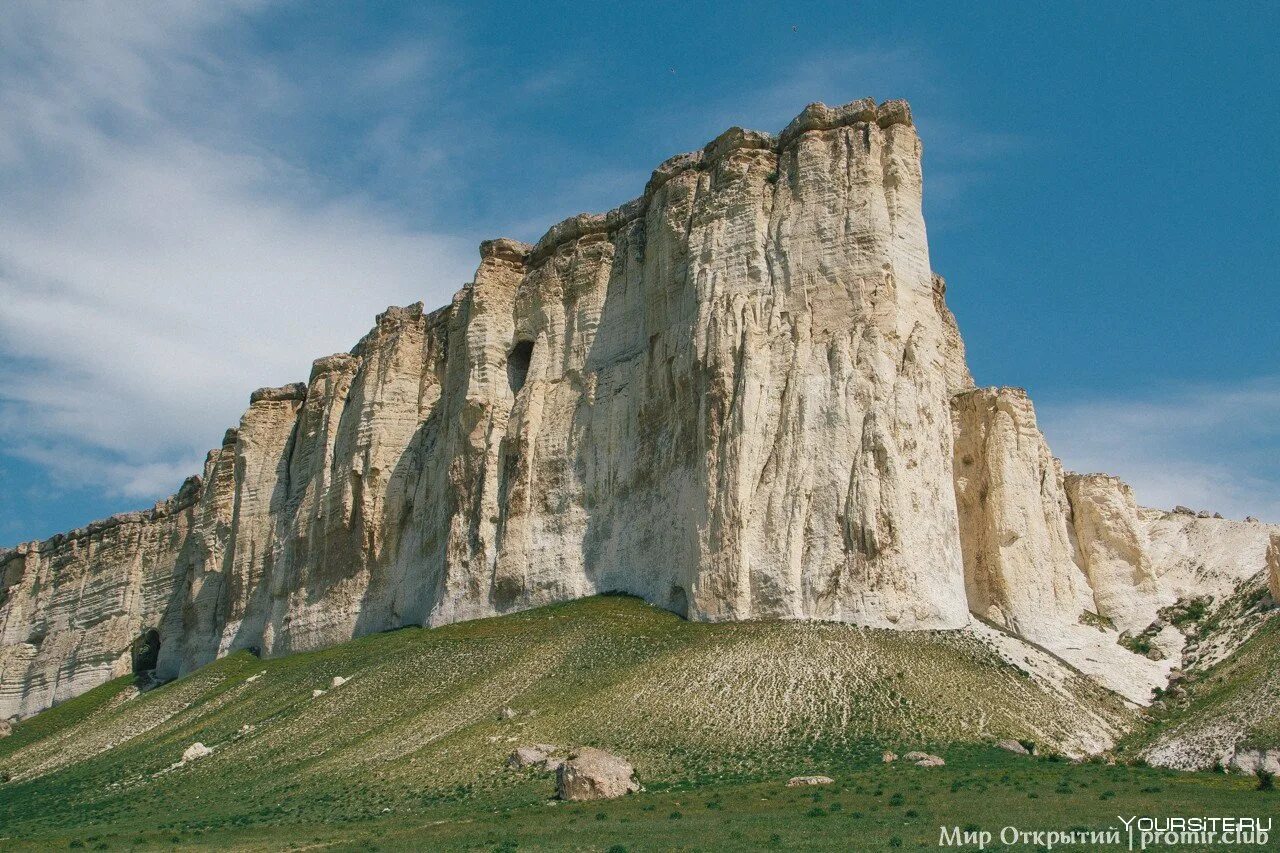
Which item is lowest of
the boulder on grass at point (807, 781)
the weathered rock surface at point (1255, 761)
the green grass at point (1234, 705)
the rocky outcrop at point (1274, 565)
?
the boulder on grass at point (807, 781)

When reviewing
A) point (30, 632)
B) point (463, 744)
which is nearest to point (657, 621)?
point (463, 744)

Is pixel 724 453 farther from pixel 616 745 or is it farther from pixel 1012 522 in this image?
pixel 616 745

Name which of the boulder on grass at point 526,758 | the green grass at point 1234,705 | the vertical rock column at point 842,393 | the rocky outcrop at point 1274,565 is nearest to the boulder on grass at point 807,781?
the boulder on grass at point 526,758

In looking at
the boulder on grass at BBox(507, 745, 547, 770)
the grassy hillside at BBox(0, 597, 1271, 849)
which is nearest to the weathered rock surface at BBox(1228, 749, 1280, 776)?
the grassy hillside at BBox(0, 597, 1271, 849)

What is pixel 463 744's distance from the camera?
133ft

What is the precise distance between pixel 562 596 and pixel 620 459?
5889 mm

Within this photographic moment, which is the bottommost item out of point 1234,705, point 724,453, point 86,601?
point 1234,705

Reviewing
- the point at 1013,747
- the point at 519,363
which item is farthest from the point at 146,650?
the point at 1013,747

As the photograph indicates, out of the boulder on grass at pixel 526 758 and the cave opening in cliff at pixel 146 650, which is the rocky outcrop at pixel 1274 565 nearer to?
the boulder on grass at pixel 526 758

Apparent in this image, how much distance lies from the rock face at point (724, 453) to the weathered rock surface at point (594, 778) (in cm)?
1234

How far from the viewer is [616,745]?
126ft

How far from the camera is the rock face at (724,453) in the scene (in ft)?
153

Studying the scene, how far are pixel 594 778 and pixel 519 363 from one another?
109 ft

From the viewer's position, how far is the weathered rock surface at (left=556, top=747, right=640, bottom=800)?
3359 centimetres
